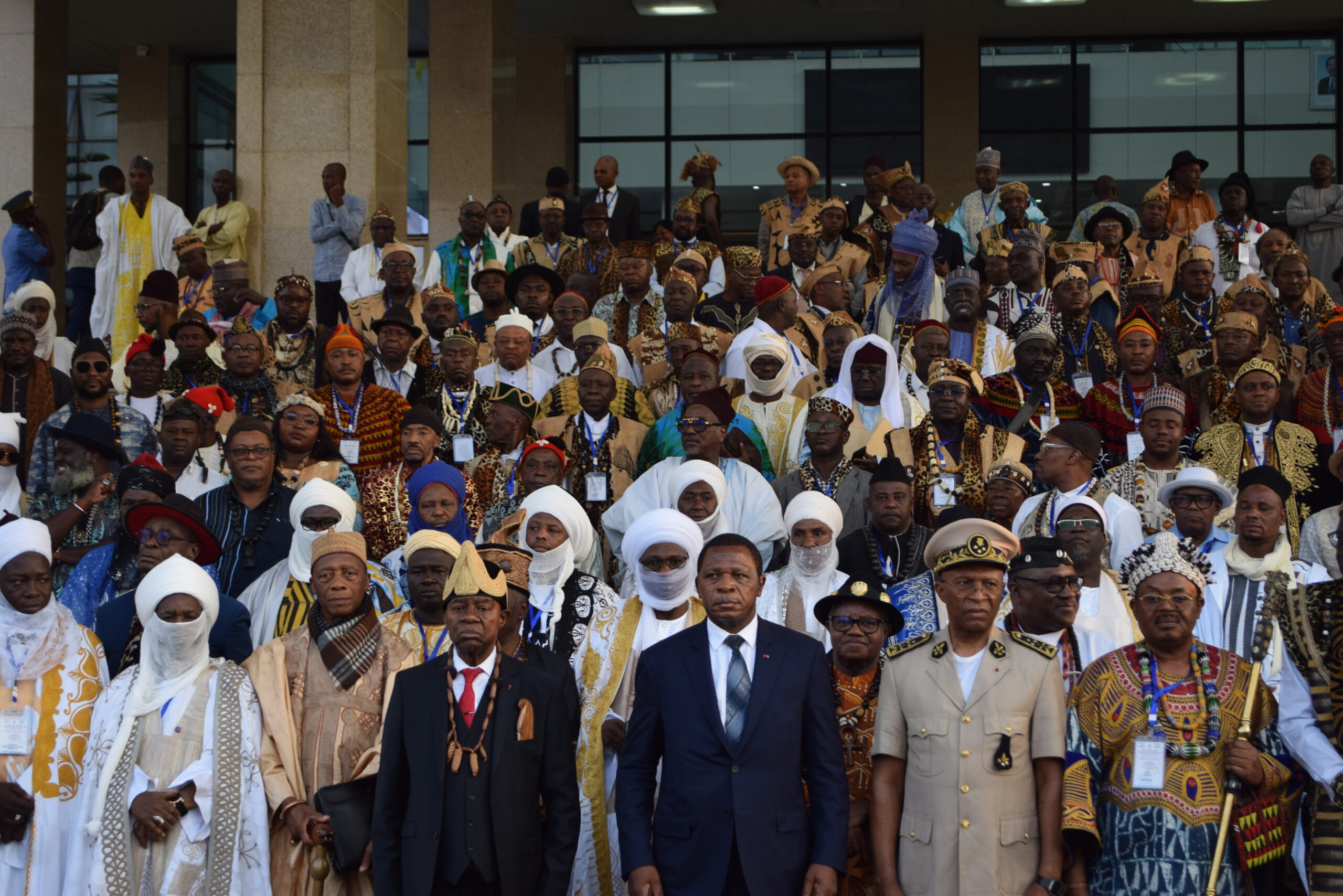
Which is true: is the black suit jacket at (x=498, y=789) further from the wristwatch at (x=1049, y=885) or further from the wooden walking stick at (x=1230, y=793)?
the wooden walking stick at (x=1230, y=793)

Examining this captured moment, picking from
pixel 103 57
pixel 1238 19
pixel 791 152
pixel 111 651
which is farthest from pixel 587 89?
pixel 111 651

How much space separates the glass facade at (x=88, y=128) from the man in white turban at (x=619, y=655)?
62.2ft

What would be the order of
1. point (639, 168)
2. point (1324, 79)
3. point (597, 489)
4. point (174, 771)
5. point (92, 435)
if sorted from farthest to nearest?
1. point (639, 168)
2. point (1324, 79)
3. point (597, 489)
4. point (92, 435)
5. point (174, 771)

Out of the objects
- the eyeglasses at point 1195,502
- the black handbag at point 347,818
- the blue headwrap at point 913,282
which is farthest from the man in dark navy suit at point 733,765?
the blue headwrap at point 913,282

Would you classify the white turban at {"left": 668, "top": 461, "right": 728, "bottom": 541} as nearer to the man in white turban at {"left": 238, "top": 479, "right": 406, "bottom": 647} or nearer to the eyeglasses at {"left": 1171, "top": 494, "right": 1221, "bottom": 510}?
the man in white turban at {"left": 238, "top": 479, "right": 406, "bottom": 647}

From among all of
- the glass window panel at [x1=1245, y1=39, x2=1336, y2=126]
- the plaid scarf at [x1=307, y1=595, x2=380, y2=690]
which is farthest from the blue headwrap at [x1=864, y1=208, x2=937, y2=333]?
the glass window panel at [x1=1245, y1=39, x2=1336, y2=126]

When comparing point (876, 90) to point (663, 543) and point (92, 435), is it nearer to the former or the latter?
point (92, 435)

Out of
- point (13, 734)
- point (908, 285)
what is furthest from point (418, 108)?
point (13, 734)

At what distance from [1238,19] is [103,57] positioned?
16.2m

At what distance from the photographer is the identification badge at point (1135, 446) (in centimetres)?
912

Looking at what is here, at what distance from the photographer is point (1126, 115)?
21.0 m

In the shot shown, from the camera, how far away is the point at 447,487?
7.87 meters

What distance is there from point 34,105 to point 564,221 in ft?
19.1

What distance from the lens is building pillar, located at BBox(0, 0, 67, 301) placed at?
15625 millimetres
